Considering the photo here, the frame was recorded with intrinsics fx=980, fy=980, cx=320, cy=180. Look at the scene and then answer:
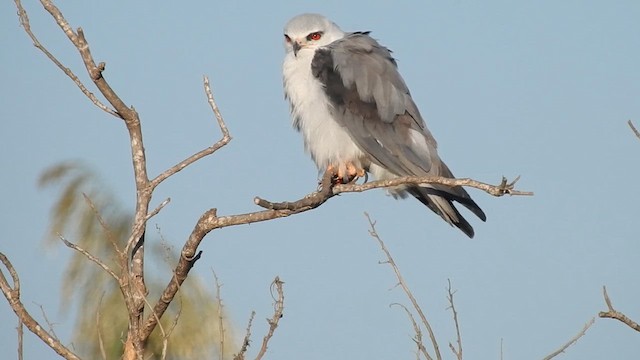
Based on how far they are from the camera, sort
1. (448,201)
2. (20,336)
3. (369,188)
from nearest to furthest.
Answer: (20,336) → (369,188) → (448,201)

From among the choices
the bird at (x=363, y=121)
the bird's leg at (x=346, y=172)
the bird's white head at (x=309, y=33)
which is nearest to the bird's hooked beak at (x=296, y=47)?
the bird's white head at (x=309, y=33)

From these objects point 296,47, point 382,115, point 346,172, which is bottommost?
point 346,172

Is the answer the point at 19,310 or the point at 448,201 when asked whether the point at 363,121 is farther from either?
the point at 19,310

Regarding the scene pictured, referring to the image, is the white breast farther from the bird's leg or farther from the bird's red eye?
the bird's red eye

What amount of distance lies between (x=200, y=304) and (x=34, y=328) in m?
2.46

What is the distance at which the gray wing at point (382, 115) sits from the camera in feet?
19.1

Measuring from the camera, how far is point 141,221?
13.1 feet

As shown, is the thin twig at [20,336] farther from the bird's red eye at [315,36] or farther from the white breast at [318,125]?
the bird's red eye at [315,36]

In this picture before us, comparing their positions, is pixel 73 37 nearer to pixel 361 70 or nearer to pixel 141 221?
pixel 141 221

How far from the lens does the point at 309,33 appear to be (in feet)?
20.6

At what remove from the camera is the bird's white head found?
6.23m

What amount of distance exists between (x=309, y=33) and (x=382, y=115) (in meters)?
0.79

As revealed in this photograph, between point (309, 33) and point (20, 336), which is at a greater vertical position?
point (309, 33)

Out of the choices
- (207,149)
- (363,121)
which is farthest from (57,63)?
(363,121)
